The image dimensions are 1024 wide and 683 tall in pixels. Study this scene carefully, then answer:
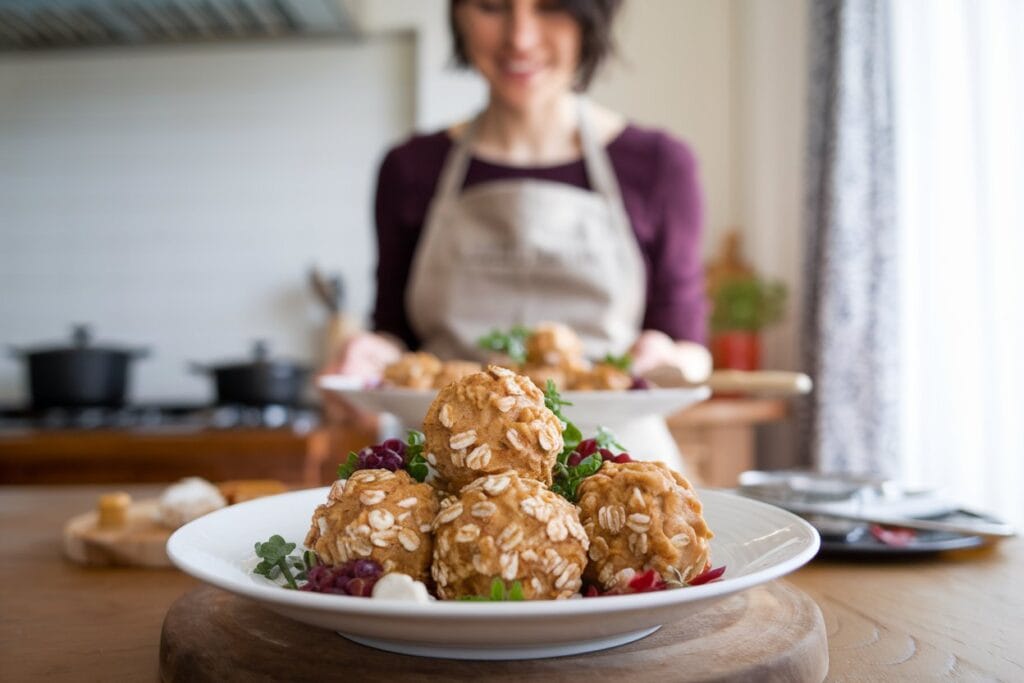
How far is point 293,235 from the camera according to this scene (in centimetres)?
362

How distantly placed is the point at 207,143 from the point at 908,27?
275 cm

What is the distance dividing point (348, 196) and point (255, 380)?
1.04 metres

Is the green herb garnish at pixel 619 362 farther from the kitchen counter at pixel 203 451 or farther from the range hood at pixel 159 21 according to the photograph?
the range hood at pixel 159 21

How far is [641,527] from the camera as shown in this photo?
0.56 metres

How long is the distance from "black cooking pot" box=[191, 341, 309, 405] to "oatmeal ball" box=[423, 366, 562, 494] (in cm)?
245

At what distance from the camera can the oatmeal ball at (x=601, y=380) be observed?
107 centimetres

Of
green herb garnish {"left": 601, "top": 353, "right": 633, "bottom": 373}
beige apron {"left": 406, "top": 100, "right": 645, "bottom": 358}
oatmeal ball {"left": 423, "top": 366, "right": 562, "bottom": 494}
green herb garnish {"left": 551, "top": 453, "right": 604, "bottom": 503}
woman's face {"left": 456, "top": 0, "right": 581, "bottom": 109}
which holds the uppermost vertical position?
woman's face {"left": 456, "top": 0, "right": 581, "bottom": 109}

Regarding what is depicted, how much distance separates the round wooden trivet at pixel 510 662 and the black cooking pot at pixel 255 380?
7.85 ft

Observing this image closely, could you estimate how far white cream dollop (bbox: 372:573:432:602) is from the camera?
0.48 metres

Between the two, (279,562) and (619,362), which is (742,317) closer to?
(619,362)

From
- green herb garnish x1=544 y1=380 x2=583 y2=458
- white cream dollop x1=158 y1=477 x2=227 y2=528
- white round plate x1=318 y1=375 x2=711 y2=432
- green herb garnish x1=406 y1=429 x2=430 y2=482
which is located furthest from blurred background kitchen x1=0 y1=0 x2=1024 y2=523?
green herb garnish x1=406 y1=429 x2=430 y2=482

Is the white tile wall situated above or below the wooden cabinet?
above

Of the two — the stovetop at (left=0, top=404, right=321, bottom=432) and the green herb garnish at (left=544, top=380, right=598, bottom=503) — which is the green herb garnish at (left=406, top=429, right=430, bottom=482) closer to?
the green herb garnish at (left=544, top=380, right=598, bottom=503)

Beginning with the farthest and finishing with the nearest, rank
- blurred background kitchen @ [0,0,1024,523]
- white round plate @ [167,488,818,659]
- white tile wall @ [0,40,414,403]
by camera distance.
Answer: white tile wall @ [0,40,414,403] → blurred background kitchen @ [0,0,1024,523] → white round plate @ [167,488,818,659]
